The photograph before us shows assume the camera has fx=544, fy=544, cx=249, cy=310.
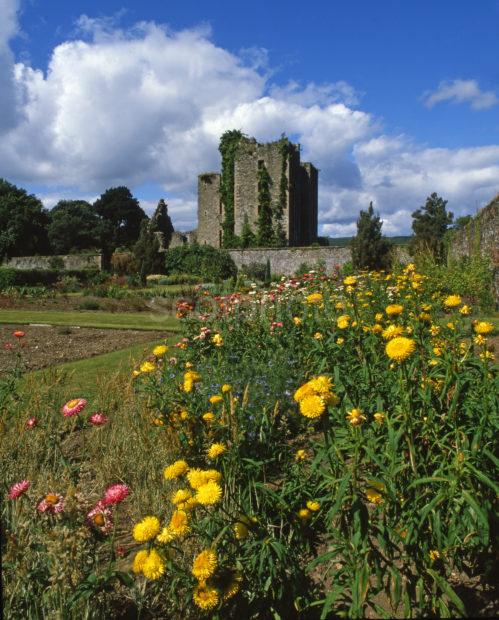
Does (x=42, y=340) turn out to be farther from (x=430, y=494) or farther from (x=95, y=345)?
(x=430, y=494)

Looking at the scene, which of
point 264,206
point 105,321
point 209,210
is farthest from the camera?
point 209,210

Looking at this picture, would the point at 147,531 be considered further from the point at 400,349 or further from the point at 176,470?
the point at 400,349

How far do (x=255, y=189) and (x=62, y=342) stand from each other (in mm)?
23597

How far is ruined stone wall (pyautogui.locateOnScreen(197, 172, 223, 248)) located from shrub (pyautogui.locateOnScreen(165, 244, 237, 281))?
12.0 feet

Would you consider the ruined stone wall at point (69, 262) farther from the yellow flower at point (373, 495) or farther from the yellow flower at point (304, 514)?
the yellow flower at point (373, 495)

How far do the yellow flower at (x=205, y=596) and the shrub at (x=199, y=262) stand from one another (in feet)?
83.4

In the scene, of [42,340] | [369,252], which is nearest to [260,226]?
[369,252]

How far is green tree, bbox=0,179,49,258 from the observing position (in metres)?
42.5

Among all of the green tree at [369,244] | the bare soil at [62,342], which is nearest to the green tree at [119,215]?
the green tree at [369,244]

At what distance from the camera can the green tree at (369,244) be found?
23828 millimetres

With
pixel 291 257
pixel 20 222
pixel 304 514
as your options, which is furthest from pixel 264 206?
pixel 304 514

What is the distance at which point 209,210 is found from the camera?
3334cm

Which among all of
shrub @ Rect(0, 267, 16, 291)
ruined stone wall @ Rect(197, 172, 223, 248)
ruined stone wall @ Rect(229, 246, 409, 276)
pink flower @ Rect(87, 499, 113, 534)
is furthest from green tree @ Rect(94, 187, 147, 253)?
pink flower @ Rect(87, 499, 113, 534)

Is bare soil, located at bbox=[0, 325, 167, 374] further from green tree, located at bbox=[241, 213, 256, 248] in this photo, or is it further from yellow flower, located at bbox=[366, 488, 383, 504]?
green tree, located at bbox=[241, 213, 256, 248]
